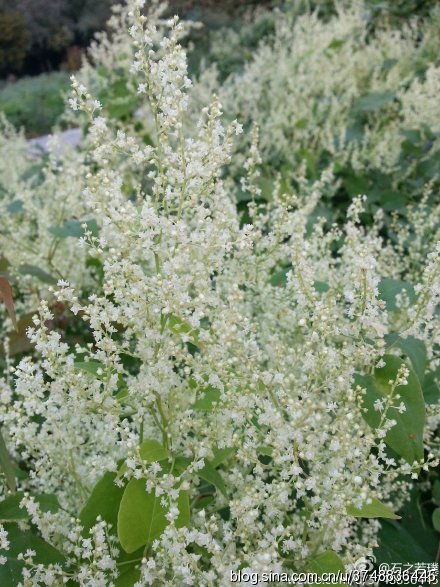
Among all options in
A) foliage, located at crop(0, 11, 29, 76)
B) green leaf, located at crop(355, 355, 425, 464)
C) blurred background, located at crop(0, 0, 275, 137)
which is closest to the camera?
green leaf, located at crop(355, 355, 425, 464)

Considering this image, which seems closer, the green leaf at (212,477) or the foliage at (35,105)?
the green leaf at (212,477)

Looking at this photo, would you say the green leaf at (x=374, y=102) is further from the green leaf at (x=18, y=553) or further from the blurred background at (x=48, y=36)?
the blurred background at (x=48, y=36)

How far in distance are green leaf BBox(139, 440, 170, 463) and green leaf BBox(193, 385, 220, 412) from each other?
0.14 metres

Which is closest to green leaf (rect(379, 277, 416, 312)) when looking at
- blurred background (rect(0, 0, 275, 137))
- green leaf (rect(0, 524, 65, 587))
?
green leaf (rect(0, 524, 65, 587))

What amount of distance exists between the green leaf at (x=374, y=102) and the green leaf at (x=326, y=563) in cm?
410

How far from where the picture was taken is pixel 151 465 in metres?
1.47

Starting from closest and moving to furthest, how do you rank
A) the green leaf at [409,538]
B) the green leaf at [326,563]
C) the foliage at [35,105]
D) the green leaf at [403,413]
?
1. the green leaf at [326,563]
2. the green leaf at [403,413]
3. the green leaf at [409,538]
4. the foliage at [35,105]

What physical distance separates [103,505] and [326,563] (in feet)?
1.86

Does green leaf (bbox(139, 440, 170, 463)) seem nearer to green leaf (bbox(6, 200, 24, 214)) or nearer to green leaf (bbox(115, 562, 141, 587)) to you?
green leaf (bbox(115, 562, 141, 587))

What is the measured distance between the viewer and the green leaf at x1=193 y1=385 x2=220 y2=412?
1599mm

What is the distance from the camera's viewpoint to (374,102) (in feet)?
16.3

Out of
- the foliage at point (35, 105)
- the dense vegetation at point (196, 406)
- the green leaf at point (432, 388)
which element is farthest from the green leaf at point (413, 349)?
the foliage at point (35, 105)

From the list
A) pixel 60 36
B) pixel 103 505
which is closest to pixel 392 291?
pixel 103 505

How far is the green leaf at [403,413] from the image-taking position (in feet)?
5.32
